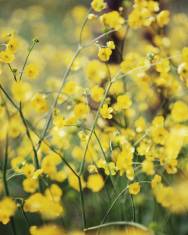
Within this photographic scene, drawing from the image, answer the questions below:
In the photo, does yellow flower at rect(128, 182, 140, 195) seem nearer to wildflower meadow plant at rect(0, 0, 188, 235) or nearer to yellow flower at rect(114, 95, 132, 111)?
wildflower meadow plant at rect(0, 0, 188, 235)

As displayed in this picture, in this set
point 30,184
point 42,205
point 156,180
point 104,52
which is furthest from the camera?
point 30,184

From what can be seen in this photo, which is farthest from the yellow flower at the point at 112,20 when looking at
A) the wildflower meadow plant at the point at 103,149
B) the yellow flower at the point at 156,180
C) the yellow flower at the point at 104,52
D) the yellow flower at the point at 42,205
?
the yellow flower at the point at 42,205

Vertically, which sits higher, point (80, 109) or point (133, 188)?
point (80, 109)

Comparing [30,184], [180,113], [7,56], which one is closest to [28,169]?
[30,184]

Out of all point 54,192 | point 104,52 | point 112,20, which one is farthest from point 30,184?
point 112,20

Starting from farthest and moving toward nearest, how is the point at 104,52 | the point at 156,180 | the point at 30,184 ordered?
the point at 30,184
the point at 104,52
the point at 156,180

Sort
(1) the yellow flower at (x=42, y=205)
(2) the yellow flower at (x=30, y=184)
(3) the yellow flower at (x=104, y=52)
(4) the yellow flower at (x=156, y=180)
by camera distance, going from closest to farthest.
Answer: (1) the yellow flower at (x=42, y=205) < (4) the yellow flower at (x=156, y=180) < (3) the yellow flower at (x=104, y=52) < (2) the yellow flower at (x=30, y=184)

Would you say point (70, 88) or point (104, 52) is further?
point (70, 88)

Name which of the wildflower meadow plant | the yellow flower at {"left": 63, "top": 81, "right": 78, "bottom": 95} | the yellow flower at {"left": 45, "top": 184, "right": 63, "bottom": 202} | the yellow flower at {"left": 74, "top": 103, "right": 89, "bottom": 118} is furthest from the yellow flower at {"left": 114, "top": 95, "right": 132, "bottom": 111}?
the yellow flower at {"left": 45, "top": 184, "right": 63, "bottom": 202}

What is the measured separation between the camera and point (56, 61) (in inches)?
124

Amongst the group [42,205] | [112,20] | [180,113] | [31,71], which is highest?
[112,20]

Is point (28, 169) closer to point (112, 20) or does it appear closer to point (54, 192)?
point (54, 192)

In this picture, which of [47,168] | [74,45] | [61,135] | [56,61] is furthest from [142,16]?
[74,45]

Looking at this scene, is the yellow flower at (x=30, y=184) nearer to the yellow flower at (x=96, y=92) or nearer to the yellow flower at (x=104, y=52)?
the yellow flower at (x=96, y=92)
